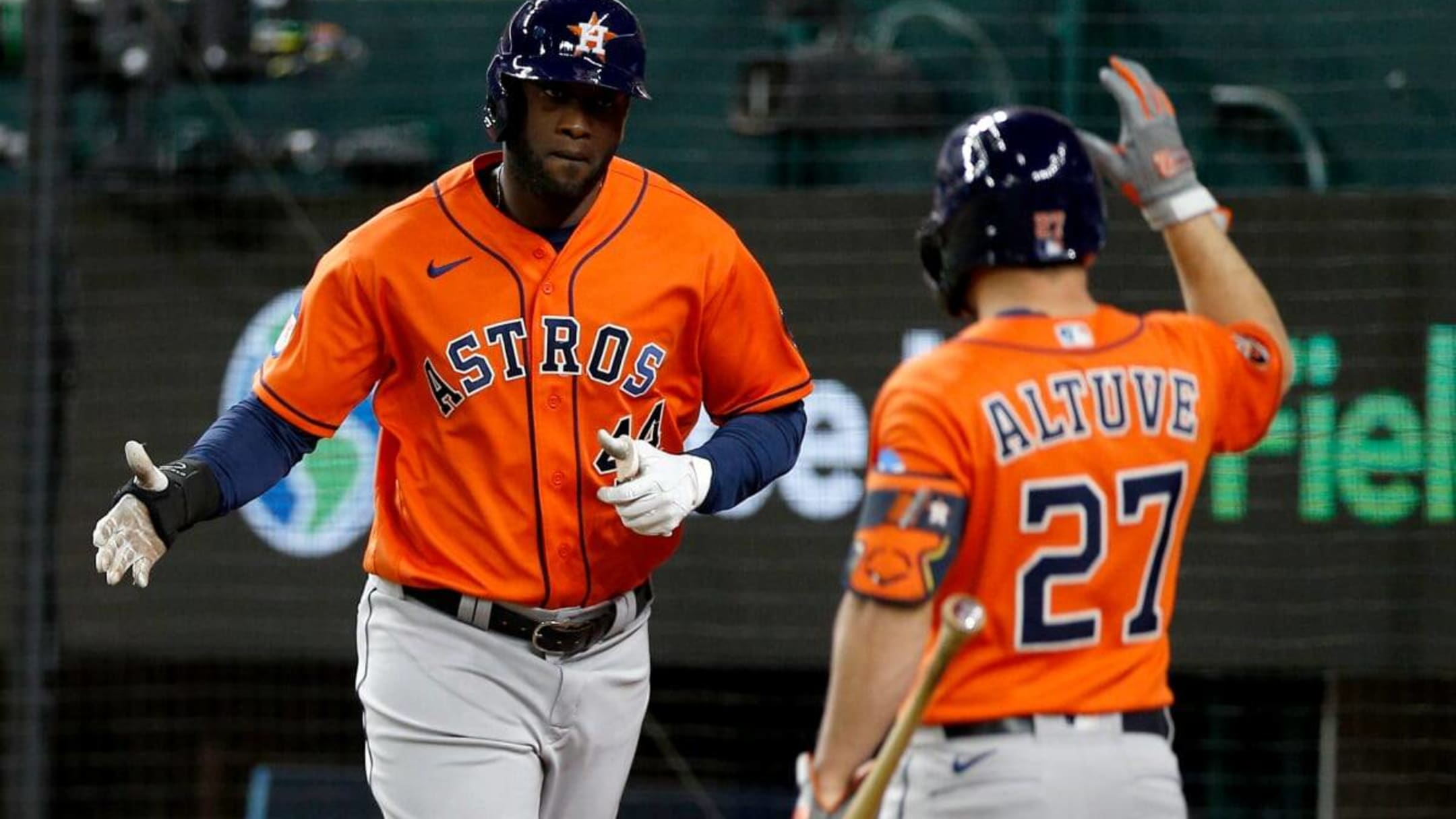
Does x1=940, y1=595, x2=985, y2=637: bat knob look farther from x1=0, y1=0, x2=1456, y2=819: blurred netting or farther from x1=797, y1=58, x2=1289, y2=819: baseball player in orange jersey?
x1=0, y1=0, x2=1456, y2=819: blurred netting

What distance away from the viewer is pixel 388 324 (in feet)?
11.3

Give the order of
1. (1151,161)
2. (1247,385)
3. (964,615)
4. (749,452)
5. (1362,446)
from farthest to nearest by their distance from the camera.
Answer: (1362,446), (749,452), (1151,161), (1247,385), (964,615)

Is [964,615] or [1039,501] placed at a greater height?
[1039,501]

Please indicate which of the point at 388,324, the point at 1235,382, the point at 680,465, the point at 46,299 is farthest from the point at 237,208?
the point at 1235,382

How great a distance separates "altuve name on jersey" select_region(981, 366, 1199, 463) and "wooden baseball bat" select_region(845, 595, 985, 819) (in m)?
0.21

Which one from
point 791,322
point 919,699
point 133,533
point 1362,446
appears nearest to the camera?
point 919,699

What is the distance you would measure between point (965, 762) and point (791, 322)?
2.94 meters

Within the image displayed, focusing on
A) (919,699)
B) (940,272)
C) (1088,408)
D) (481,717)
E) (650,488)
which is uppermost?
(940,272)

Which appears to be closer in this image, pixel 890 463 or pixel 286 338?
pixel 890 463

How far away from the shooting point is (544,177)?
11.2 ft

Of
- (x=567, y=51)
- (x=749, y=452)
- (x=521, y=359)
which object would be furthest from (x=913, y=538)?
(x=567, y=51)

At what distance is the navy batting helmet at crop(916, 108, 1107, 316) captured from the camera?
2711mm

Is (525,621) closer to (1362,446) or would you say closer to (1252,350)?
(1252,350)

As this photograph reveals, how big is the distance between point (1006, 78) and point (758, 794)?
86.5 inches
